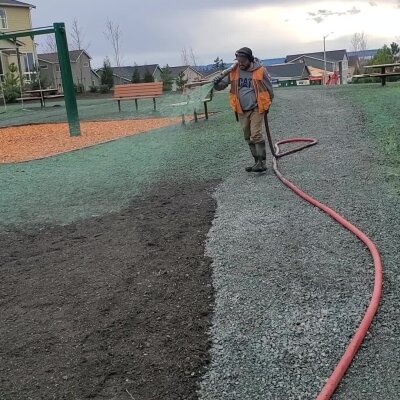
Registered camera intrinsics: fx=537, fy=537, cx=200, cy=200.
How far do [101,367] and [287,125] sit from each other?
829 cm

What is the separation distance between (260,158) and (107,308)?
3.92 metres

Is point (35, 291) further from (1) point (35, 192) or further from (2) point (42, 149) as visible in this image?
(2) point (42, 149)

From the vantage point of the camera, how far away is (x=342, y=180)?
6.24 meters

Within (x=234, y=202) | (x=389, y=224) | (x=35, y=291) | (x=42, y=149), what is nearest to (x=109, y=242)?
(x=35, y=291)

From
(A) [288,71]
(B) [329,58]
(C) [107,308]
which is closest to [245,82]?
(C) [107,308]

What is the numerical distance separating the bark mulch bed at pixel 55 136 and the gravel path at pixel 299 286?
5686 mm

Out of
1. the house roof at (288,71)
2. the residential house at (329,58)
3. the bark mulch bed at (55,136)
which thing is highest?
the residential house at (329,58)

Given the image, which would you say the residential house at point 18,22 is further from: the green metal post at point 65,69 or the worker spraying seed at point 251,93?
the worker spraying seed at point 251,93

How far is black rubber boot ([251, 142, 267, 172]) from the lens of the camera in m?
7.04

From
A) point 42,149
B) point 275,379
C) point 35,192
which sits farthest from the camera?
point 42,149

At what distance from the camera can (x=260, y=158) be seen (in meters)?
7.07

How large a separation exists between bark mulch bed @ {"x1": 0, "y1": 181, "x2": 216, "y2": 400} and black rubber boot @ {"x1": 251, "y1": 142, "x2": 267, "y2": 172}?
154cm

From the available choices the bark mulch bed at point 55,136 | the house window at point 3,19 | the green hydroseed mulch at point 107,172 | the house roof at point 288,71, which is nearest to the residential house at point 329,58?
the house roof at point 288,71

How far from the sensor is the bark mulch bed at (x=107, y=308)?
285cm
